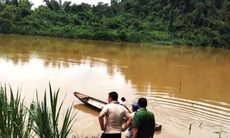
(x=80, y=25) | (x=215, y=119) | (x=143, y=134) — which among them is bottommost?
(x=215, y=119)

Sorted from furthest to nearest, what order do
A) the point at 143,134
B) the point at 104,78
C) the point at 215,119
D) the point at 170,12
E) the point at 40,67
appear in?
the point at 170,12, the point at 40,67, the point at 104,78, the point at 215,119, the point at 143,134

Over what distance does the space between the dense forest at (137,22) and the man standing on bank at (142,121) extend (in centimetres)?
3330

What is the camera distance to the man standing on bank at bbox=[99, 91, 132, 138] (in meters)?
3.46

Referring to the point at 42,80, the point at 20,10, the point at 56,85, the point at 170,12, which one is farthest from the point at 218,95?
the point at 20,10

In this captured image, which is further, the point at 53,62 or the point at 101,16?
the point at 101,16

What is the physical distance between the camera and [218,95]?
11.6 m

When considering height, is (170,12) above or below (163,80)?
above

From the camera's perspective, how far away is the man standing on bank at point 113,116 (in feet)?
11.4

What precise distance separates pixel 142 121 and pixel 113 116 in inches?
14.1

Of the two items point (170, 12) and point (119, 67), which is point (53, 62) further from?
point (170, 12)

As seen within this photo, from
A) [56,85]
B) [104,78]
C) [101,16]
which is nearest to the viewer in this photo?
[56,85]

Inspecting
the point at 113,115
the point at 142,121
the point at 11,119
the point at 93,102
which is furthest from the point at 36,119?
the point at 93,102

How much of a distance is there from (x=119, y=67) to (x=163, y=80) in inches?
151

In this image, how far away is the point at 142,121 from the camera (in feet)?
11.1
